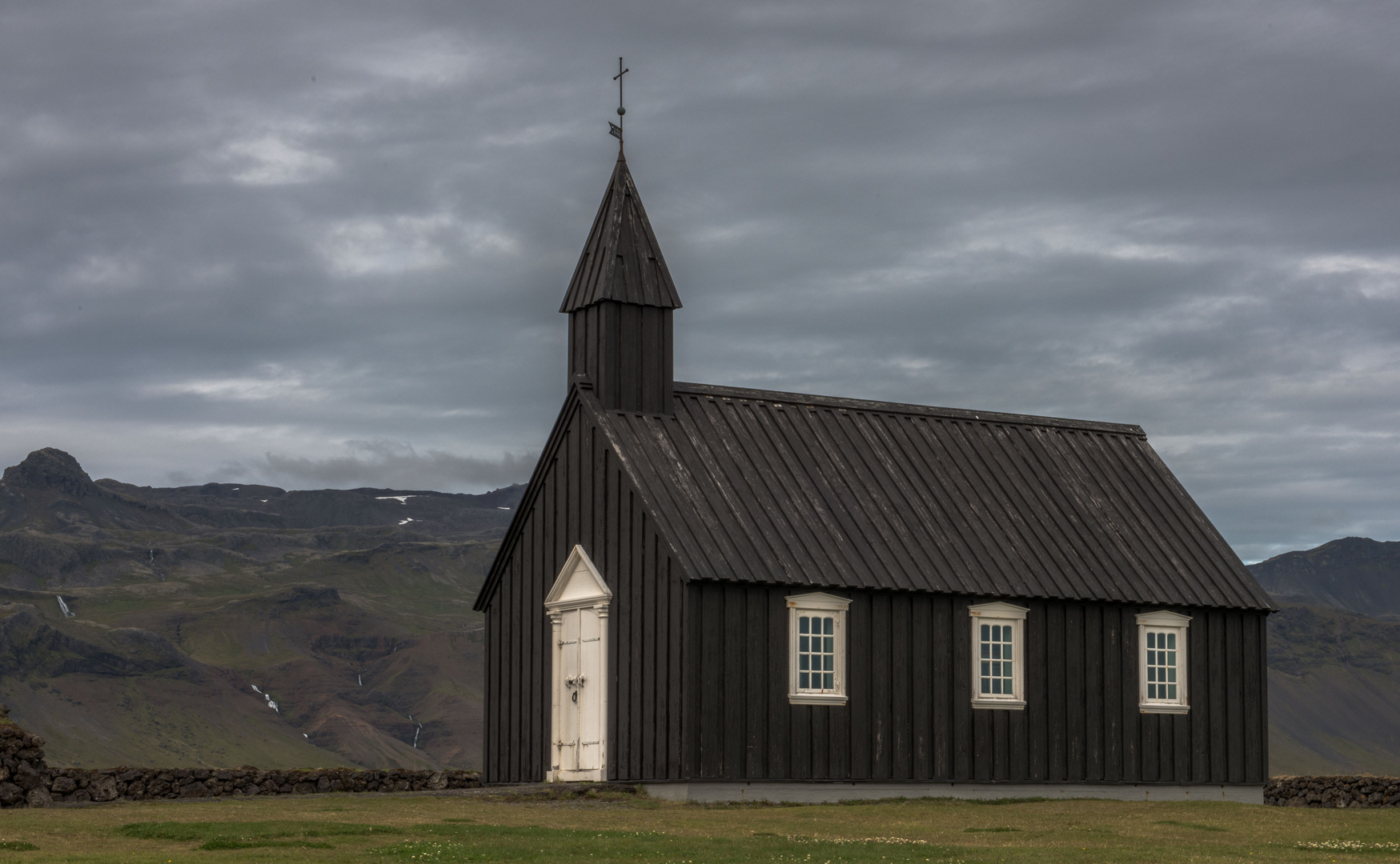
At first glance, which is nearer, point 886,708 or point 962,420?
point 886,708

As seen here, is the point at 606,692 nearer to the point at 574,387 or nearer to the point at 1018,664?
the point at 574,387

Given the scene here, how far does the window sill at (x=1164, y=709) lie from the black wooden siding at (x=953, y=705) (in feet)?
0.36

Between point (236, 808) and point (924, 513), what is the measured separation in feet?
45.7

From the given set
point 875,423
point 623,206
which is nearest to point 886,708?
point 875,423

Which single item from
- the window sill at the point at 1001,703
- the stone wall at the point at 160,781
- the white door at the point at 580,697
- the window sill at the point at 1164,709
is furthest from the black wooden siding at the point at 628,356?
the window sill at the point at 1164,709

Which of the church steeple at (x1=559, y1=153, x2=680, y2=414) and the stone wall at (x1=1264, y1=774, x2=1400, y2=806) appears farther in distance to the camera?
the stone wall at (x1=1264, y1=774, x2=1400, y2=806)

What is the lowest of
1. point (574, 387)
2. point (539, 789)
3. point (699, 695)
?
point (539, 789)

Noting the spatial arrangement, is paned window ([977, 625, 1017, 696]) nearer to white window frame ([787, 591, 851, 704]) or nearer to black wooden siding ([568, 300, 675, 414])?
white window frame ([787, 591, 851, 704])

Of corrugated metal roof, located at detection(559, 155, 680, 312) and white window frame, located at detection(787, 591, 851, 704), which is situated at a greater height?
corrugated metal roof, located at detection(559, 155, 680, 312)

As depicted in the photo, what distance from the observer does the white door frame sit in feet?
97.5

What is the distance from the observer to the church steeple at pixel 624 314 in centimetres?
3133

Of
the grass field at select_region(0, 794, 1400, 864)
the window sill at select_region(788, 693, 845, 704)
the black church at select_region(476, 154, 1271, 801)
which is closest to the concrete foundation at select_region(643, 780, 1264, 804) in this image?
the black church at select_region(476, 154, 1271, 801)

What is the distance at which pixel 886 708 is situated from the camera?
29.6 metres

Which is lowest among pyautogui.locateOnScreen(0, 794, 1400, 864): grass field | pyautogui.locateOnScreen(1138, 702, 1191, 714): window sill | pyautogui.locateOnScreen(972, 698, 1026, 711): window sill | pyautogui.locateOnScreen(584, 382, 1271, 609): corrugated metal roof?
pyautogui.locateOnScreen(0, 794, 1400, 864): grass field
